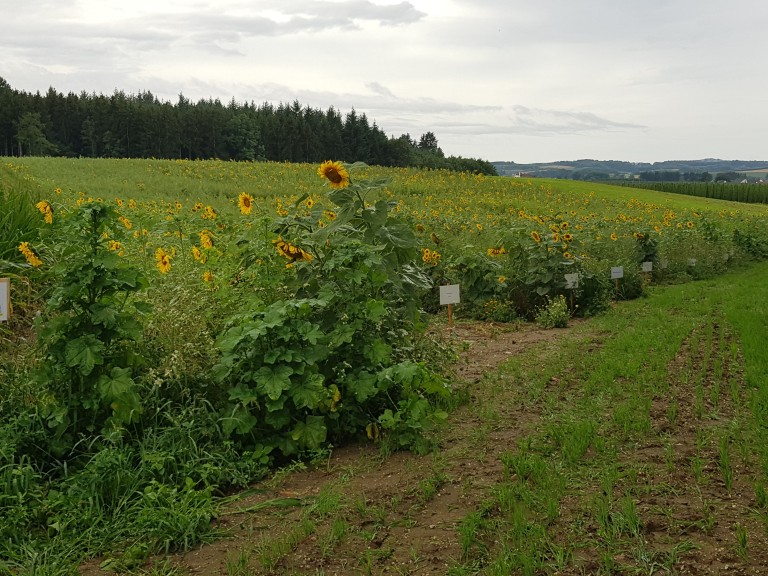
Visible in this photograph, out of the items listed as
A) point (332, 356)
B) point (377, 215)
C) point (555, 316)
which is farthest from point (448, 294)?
point (332, 356)

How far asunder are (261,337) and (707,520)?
8.32ft

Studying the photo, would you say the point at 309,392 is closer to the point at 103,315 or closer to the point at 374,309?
the point at 374,309

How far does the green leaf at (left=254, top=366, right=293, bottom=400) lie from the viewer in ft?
13.3

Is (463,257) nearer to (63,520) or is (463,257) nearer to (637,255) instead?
(637,255)

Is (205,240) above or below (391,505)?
above

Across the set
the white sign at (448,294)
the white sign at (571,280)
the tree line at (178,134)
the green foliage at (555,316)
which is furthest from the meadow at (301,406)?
the tree line at (178,134)

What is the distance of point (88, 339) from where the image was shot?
396 cm

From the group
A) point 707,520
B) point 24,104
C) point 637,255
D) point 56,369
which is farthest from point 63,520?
point 24,104

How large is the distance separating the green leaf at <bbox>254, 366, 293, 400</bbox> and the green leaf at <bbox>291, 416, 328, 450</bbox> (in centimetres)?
30

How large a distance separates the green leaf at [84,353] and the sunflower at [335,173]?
2.04m

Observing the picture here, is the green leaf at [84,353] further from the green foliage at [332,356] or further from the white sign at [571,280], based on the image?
the white sign at [571,280]

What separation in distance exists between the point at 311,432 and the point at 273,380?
40 cm

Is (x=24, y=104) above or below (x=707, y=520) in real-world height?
above

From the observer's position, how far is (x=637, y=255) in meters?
12.5
